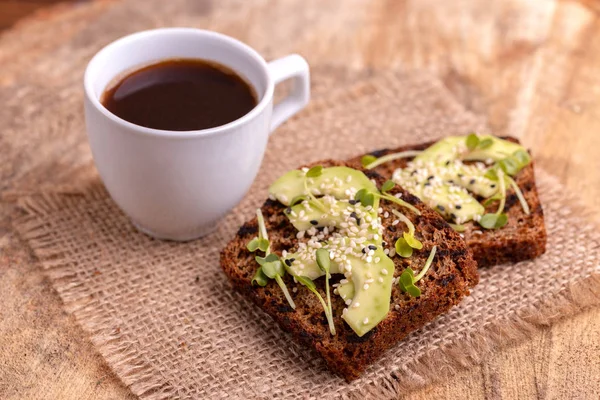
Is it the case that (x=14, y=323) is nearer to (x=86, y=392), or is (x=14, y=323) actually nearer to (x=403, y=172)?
(x=86, y=392)

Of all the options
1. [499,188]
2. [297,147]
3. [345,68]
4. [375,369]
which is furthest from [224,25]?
[375,369]

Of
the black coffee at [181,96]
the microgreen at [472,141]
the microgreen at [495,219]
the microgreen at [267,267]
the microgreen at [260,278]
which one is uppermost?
the black coffee at [181,96]

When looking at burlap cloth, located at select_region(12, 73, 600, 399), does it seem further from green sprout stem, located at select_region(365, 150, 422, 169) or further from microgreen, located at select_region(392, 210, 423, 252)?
green sprout stem, located at select_region(365, 150, 422, 169)

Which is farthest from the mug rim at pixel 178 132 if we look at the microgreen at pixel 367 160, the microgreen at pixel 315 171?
the microgreen at pixel 367 160

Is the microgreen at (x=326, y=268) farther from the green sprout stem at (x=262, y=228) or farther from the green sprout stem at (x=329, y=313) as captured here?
the green sprout stem at (x=262, y=228)

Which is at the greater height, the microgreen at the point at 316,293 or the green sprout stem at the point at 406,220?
the green sprout stem at the point at 406,220

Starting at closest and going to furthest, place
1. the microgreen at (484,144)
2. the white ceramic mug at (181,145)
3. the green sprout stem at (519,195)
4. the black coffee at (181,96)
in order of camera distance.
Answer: the white ceramic mug at (181,145), the black coffee at (181,96), the green sprout stem at (519,195), the microgreen at (484,144)

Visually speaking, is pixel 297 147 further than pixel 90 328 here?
Yes
